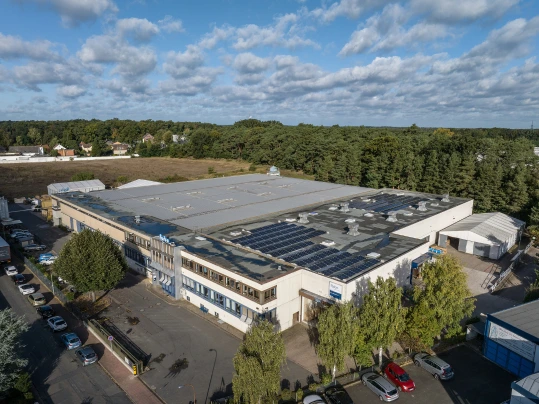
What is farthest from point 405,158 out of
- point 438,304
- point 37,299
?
point 37,299

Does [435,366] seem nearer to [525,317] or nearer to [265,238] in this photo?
[525,317]

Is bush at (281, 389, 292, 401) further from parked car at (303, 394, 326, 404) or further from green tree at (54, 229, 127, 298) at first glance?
green tree at (54, 229, 127, 298)

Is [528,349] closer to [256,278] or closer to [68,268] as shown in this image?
[256,278]

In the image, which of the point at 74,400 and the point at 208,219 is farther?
the point at 208,219

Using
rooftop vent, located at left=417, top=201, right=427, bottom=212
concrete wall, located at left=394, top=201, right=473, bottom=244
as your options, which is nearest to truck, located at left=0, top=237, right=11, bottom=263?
concrete wall, located at left=394, top=201, right=473, bottom=244

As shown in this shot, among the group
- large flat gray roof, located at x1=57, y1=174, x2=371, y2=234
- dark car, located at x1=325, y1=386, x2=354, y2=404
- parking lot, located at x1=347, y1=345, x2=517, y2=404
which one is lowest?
parking lot, located at x1=347, y1=345, x2=517, y2=404

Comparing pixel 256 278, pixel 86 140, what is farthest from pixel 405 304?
pixel 86 140
